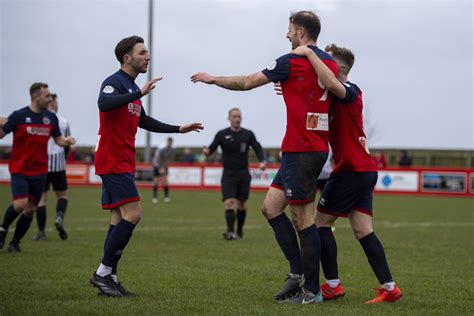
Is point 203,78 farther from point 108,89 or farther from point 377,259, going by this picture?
point 377,259

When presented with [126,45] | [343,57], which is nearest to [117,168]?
[126,45]

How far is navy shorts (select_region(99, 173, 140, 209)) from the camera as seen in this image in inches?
293

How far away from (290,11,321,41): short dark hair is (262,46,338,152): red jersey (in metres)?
0.14

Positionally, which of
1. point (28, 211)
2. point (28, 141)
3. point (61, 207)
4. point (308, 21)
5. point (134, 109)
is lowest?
point (61, 207)

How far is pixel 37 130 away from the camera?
1122 cm

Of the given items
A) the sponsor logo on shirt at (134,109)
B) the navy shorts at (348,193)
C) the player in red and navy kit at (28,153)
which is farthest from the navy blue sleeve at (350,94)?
the player in red and navy kit at (28,153)

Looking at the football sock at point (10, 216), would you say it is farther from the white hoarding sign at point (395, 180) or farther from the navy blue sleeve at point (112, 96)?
the white hoarding sign at point (395, 180)

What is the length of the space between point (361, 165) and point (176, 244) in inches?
244

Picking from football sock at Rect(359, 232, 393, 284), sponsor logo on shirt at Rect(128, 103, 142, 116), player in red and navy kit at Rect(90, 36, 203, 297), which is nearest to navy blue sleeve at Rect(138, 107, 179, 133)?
sponsor logo on shirt at Rect(128, 103, 142, 116)

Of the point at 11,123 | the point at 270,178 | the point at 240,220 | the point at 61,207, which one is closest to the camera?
the point at 11,123

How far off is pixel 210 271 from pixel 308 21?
3.67 m

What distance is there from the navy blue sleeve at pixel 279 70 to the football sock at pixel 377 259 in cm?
171

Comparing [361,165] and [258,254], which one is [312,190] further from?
[258,254]

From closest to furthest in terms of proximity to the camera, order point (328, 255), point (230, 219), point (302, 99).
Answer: point (302, 99)
point (328, 255)
point (230, 219)
